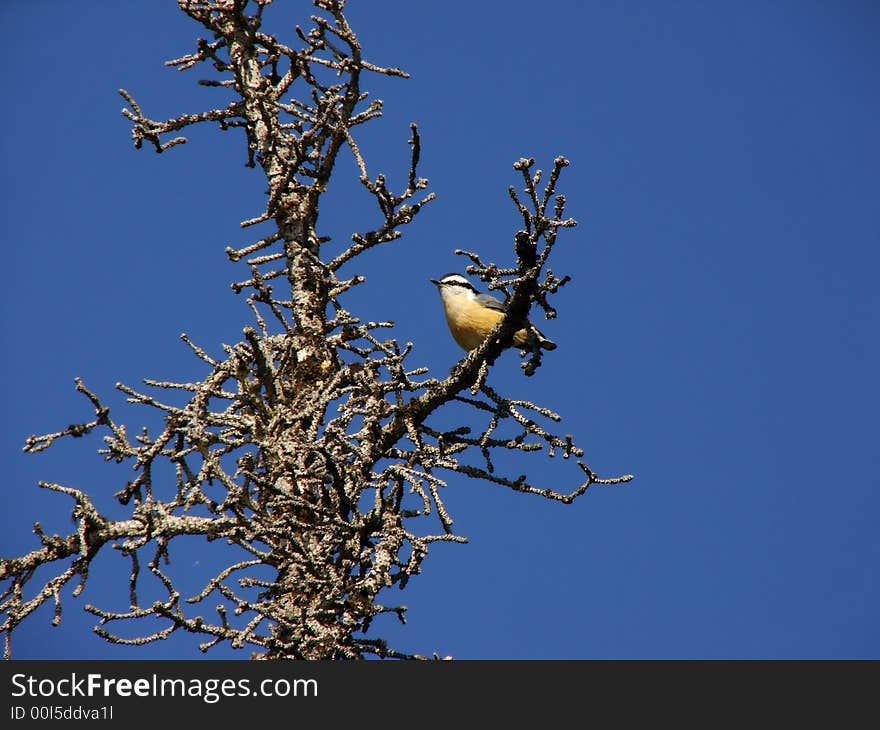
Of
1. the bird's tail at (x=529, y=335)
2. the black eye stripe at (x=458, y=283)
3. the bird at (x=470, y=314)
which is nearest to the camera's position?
the bird's tail at (x=529, y=335)

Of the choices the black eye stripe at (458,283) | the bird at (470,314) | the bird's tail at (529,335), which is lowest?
the bird's tail at (529,335)

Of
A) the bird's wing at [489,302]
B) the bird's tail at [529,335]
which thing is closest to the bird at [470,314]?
the bird's wing at [489,302]

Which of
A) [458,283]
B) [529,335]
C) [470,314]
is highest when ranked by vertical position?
[458,283]

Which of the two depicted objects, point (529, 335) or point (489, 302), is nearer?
point (529, 335)

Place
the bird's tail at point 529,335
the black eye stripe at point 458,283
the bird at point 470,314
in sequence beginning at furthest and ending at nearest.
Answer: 1. the black eye stripe at point 458,283
2. the bird at point 470,314
3. the bird's tail at point 529,335

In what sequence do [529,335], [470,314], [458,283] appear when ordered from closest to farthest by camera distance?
1. [529,335]
2. [470,314]
3. [458,283]

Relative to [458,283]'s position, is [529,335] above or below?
below

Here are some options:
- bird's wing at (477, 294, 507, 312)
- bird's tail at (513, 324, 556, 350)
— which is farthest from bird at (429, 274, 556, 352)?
bird's tail at (513, 324, 556, 350)

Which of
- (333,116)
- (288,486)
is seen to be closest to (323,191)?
(333,116)

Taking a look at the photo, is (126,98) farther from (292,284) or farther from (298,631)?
(298,631)

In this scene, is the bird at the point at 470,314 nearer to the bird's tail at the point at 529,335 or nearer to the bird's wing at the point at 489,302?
the bird's wing at the point at 489,302

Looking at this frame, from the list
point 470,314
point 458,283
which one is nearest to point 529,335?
point 470,314

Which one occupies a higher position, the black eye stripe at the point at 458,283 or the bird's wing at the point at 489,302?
the black eye stripe at the point at 458,283

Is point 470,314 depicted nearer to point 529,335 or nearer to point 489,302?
point 489,302
